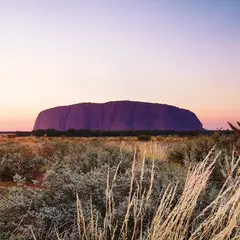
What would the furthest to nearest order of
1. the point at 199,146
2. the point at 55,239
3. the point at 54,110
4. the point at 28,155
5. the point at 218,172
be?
1. the point at 54,110
2. the point at 28,155
3. the point at 199,146
4. the point at 218,172
5. the point at 55,239

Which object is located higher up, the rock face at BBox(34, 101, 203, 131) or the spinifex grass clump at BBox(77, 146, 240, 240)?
the rock face at BBox(34, 101, 203, 131)

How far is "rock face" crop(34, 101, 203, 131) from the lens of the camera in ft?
485

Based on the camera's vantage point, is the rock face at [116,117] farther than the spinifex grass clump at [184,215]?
Yes

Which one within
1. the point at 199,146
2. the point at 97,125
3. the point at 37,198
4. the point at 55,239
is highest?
the point at 97,125

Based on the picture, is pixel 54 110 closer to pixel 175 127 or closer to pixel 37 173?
pixel 175 127

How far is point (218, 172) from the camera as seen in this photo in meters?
8.38

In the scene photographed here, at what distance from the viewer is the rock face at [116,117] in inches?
5817

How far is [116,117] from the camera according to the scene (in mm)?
148125

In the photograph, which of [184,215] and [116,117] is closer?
[184,215]

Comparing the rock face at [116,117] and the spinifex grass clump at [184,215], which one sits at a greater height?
the rock face at [116,117]

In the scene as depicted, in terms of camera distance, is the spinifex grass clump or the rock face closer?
the spinifex grass clump

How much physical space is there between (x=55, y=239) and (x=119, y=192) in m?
1.14

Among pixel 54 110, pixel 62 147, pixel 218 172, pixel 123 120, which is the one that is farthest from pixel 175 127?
pixel 218 172

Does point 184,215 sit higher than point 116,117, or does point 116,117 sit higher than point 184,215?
point 116,117
